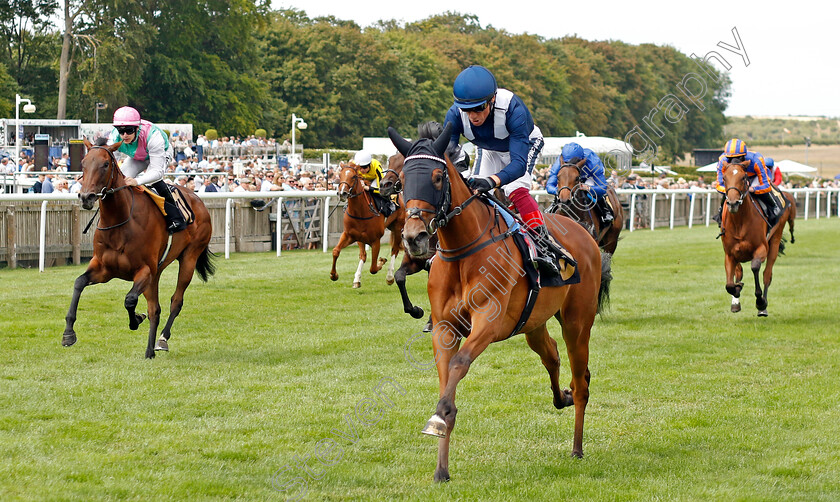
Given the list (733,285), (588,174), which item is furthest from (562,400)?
(733,285)

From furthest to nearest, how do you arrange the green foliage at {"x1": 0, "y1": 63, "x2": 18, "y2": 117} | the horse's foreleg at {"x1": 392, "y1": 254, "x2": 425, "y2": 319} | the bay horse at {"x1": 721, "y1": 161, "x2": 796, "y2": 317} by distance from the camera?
the green foliage at {"x1": 0, "y1": 63, "x2": 18, "y2": 117}, the bay horse at {"x1": 721, "y1": 161, "x2": 796, "y2": 317}, the horse's foreleg at {"x1": 392, "y1": 254, "x2": 425, "y2": 319}

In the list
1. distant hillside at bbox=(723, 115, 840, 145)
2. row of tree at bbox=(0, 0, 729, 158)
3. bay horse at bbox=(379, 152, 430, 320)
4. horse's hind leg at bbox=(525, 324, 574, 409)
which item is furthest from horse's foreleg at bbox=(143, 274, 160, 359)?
distant hillside at bbox=(723, 115, 840, 145)

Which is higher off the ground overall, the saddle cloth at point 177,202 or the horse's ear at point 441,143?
the horse's ear at point 441,143

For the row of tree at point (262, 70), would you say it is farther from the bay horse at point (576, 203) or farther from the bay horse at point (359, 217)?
the bay horse at point (576, 203)

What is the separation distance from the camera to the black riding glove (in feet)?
16.2

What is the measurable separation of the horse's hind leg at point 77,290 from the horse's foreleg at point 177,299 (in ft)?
2.85

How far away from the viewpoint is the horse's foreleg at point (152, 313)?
7930 millimetres

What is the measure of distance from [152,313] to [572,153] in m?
4.65

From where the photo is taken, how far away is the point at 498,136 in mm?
5465

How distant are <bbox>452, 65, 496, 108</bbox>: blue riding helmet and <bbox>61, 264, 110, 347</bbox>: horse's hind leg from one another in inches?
144

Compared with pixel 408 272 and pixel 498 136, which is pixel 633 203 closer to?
pixel 408 272

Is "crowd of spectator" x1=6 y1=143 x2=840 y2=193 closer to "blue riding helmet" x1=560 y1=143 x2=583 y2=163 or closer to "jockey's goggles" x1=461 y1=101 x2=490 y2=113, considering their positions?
"blue riding helmet" x1=560 y1=143 x2=583 y2=163

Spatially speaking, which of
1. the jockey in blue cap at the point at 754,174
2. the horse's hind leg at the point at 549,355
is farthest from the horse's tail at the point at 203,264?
the jockey in blue cap at the point at 754,174

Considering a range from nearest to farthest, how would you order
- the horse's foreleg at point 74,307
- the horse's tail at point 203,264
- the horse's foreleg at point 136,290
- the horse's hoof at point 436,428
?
the horse's hoof at point 436,428, the horse's foreleg at point 74,307, the horse's foreleg at point 136,290, the horse's tail at point 203,264
